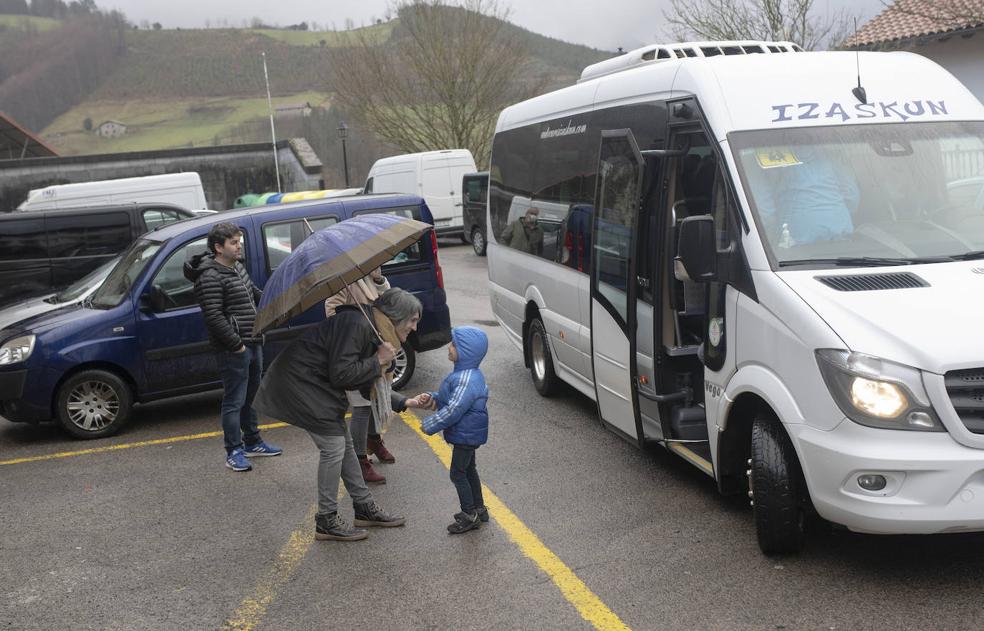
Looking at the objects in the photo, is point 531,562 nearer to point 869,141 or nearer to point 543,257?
point 869,141

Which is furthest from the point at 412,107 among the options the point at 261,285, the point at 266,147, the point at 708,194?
the point at 708,194

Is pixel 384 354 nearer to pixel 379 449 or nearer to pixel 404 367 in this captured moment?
pixel 379 449

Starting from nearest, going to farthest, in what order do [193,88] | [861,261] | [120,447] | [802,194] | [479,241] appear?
[861,261] < [802,194] < [120,447] < [479,241] < [193,88]

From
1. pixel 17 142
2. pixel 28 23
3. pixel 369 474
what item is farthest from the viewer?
pixel 28 23

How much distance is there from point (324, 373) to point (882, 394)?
293 centimetres

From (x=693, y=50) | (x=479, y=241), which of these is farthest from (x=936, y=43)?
(x=693, y=50)

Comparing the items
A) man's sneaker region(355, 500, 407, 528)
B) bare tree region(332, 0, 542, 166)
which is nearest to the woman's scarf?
man's sneaker region(355, 500, 407, 528)

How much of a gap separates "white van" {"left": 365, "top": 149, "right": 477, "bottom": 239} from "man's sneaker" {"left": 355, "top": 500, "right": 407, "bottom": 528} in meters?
19.6

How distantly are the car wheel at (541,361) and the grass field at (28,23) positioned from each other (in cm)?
12424

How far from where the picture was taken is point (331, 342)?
17.4ft

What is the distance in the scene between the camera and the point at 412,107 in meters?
37.7

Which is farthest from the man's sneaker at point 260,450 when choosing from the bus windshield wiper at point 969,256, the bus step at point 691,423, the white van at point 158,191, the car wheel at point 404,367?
the white van at point 158,191

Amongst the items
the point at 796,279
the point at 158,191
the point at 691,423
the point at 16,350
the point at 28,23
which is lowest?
the point at 691,423

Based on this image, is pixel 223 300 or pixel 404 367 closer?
pixel 223 300
